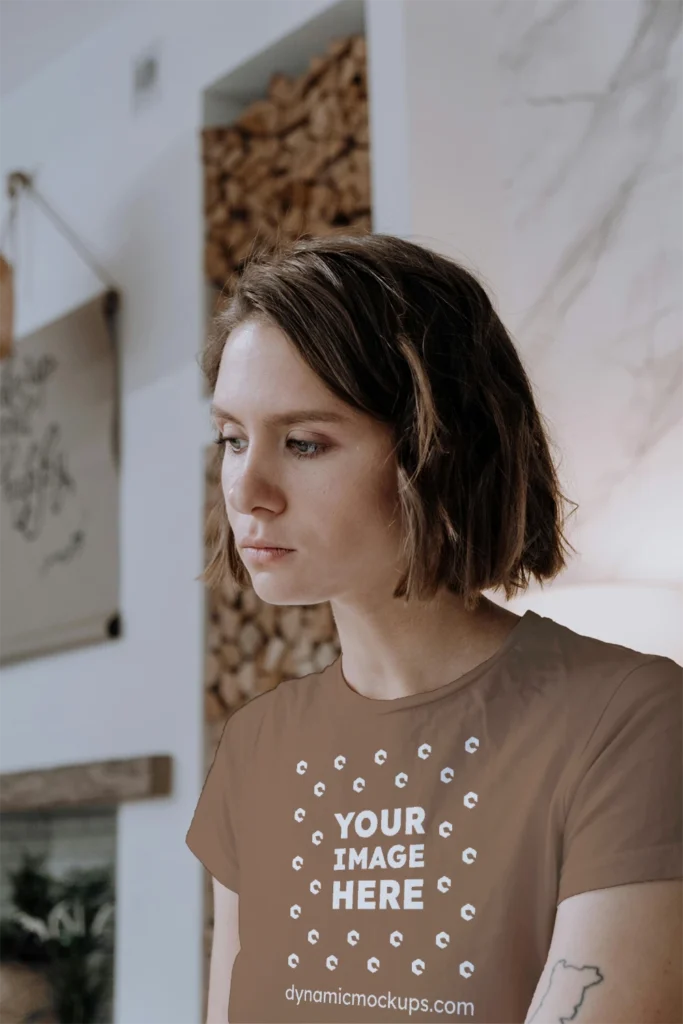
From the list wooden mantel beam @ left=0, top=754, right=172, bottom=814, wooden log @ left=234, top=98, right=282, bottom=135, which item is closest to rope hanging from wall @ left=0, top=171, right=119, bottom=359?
wooden log @ left=234, top=98, right=282, bottom=135

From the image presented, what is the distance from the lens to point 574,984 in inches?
35.7

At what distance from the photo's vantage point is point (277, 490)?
40.5 inches

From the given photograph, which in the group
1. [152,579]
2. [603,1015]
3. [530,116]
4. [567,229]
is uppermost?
[530,116]

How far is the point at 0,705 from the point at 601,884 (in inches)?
107

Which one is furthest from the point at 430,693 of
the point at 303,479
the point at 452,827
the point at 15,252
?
the point at 15,252

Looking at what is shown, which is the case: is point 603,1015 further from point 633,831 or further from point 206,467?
point 206,467

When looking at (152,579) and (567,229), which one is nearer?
(567,229)

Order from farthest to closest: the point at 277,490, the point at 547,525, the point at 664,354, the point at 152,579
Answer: the point at 152,579 < the point at 664,354 < the point at 547,525 < the point at 277,490

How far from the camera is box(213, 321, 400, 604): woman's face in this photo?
1026 mm

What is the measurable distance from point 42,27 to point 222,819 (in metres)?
2.86

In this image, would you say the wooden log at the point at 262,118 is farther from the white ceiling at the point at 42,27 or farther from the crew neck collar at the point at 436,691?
the crew neck collar at the point at 436,691

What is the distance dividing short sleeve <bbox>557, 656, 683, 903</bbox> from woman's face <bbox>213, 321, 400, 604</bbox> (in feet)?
0.77

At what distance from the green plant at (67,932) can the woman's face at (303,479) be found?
7.16ft

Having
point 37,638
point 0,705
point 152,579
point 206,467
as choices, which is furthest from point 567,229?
point 0,705
